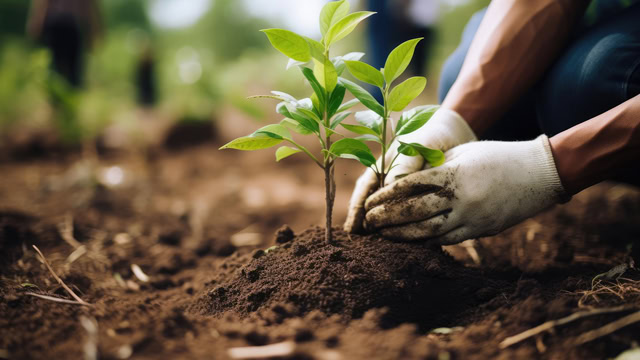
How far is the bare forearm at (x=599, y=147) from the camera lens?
1133 mm

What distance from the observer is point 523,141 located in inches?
51.1

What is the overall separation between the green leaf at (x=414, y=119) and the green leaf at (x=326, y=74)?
0.68 ft

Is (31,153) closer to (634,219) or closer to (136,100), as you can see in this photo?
(136,100)

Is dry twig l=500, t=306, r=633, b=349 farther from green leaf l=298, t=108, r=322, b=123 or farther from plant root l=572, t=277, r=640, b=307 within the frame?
green leaf l=298, t=108, r=322, b=123

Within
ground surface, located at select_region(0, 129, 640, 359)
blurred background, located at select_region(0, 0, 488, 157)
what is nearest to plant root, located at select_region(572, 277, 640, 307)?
ground surface, located at select_region(0, 129, 640, 359)

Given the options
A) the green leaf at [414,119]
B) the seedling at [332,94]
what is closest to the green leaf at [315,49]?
the seedling at [332,94]

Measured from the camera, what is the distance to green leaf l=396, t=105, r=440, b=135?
1.10 metres

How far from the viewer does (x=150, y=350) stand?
2.71ft

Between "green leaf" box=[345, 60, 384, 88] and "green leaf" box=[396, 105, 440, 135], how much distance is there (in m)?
0.12

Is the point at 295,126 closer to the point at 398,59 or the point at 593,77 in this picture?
the point at 398,59

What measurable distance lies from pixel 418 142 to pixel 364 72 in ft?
1.24

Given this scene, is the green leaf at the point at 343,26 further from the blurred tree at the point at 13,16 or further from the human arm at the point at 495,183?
the blurred tree at the point at 13,16

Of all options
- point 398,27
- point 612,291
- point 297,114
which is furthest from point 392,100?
point 398,27

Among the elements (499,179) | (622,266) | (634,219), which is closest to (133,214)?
(499,179)
